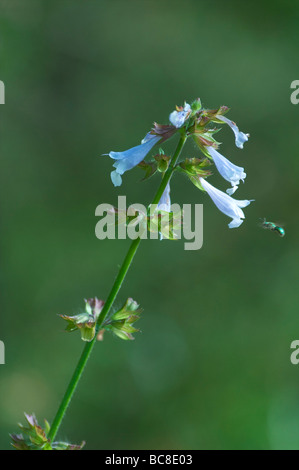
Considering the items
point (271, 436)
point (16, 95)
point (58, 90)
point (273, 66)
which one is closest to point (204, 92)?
point (273, 66)

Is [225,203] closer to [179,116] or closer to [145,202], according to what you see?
[179,116]

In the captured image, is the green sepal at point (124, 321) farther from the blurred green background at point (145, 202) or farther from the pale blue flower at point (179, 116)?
the blurred green background at point (145, 202)

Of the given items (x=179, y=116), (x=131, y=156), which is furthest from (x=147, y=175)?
(x=179, y=116)

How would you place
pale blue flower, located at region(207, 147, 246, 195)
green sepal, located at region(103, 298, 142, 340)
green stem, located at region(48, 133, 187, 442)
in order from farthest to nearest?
pale blue flower, located at region(207, 147, 246, 195) → green sepal, located at region(103, 298, 142, 340) → green stem, located at region(48, 133, 187, 442)

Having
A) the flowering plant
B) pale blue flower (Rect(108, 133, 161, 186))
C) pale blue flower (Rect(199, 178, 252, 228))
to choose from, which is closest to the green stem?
the flowering plant

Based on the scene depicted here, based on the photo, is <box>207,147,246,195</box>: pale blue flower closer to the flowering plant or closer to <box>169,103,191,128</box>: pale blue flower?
the flowering plant

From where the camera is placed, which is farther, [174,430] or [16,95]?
[16,95]

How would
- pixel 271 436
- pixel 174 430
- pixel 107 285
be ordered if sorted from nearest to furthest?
pixel 271 436 < pixel 174 430 < pixel 107 285
